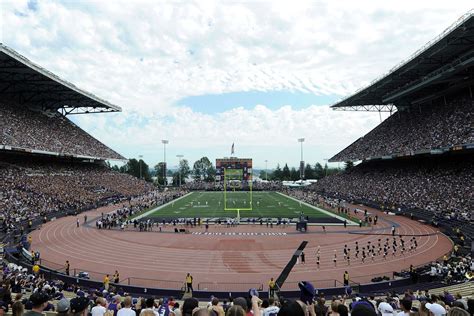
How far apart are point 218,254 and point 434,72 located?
35.0 metres

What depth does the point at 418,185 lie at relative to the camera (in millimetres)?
41406

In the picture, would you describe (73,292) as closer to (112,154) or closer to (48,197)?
(48,197)

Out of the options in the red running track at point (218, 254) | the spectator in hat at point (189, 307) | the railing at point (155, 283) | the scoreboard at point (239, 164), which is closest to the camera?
the spectator in hat at point (189, 307)

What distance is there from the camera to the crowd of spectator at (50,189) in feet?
108

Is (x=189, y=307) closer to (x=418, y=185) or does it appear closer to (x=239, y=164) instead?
(x=418, y=185)

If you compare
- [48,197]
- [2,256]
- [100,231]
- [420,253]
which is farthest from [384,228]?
[48,197]

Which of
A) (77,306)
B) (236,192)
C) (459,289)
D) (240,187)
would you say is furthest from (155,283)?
(240,187)

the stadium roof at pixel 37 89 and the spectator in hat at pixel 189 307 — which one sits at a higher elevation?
the stadium roof at pixel 37 89

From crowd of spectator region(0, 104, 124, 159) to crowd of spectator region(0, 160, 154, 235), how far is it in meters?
3.27

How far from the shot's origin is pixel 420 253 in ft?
73.9

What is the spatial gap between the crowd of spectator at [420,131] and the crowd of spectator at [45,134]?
47602 mm

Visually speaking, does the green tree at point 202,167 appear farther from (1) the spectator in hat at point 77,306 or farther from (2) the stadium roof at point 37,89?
(1) the spectator in hat at point 77,306

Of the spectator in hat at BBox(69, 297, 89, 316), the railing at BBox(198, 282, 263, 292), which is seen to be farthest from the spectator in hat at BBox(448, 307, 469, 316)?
the railing at BBox(198, 282, 263, 292)

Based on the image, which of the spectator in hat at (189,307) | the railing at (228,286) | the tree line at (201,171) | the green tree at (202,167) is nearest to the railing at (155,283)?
the railing at (228,286)
